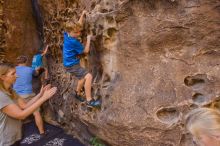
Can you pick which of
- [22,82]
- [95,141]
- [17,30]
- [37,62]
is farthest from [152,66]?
[17,30]

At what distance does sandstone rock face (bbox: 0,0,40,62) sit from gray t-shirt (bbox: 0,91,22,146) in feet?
12.5

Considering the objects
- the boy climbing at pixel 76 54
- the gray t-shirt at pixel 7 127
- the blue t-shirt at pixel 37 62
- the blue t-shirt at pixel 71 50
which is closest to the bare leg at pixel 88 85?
the boy climbing at pixel 76 54

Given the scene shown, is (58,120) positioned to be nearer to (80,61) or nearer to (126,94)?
(80,61)

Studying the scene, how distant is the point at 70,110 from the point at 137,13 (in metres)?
2.11

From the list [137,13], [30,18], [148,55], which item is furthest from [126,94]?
[30,18]

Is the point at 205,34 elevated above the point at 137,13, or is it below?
below

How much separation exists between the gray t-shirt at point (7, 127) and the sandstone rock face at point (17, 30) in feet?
12.5

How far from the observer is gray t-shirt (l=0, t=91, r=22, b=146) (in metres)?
2.67

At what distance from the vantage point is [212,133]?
56.1 inches

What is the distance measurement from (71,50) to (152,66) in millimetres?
1095

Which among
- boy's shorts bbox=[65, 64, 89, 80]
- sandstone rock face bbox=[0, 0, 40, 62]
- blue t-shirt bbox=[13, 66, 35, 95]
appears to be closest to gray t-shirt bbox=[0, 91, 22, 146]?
boy's shorts bbox=[65, 64, 89, 80]

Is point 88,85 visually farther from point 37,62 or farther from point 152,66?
point 37,62

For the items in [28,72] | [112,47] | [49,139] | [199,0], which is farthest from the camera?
[28,72]

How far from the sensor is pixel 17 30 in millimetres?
6566
